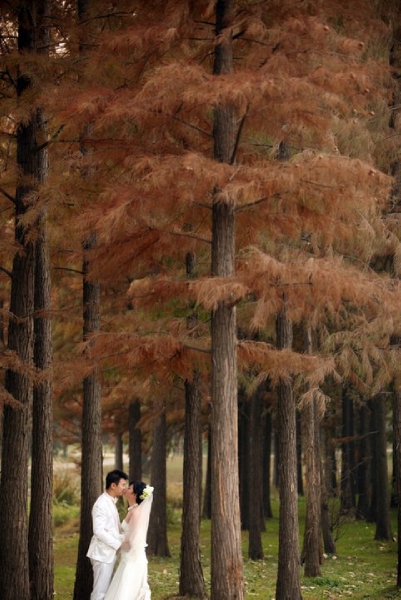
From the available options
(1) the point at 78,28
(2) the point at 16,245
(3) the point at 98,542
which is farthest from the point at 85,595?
(1) the point at 78,28

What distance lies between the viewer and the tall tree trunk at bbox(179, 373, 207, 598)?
14.4 metres

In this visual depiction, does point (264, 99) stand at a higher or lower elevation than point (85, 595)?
higher

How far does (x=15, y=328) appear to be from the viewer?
12.0 meters

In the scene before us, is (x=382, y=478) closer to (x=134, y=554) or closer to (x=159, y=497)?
(x=159, y=497)

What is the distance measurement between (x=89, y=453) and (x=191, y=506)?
2080mm

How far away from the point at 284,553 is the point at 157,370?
17.2 ft

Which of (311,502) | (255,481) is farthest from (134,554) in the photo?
(255,481)

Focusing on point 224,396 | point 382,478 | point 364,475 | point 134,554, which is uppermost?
point 224,396

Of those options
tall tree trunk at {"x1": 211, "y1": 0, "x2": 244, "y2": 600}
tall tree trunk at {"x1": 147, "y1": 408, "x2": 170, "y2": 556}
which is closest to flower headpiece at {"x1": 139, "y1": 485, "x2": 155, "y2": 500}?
tall tree trunk at {"x1": 211, "y1": 0, "x2": 244, "y2": 600}

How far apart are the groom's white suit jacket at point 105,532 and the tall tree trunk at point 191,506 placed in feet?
11.9

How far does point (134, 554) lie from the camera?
420 inches

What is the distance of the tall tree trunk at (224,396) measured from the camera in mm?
9789

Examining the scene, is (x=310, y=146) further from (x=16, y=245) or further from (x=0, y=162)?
(x=0, y=162)

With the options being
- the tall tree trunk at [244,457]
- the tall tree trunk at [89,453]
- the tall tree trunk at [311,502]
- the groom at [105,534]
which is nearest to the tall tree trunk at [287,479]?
the tall tree trunk at [89,453]
